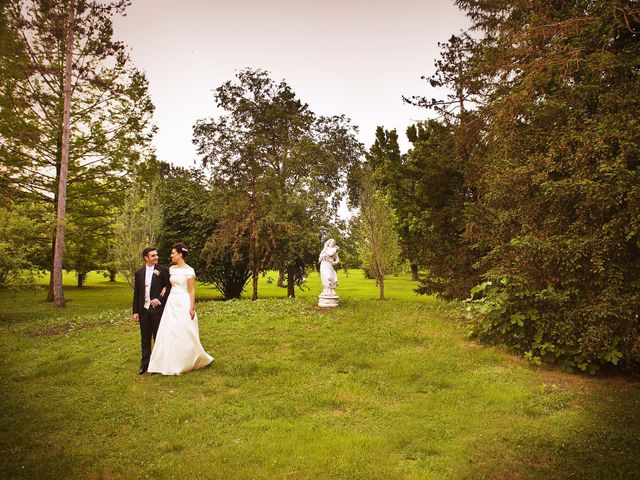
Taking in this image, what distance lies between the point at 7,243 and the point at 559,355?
17.4 metres

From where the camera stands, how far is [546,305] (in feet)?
30.4

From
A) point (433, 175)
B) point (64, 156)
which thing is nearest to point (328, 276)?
point (433, 175)

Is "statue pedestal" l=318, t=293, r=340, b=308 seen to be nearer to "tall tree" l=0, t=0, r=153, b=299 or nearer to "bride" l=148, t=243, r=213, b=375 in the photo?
"bride" l=148, t=243, r=213, b=375

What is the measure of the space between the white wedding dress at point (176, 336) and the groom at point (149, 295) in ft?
0.82

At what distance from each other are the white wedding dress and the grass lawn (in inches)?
12.8

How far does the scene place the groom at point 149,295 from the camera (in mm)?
8852

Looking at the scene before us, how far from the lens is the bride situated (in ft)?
28.2

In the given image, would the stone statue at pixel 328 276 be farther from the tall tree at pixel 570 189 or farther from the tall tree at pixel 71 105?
the tall tree at pixel 71 105

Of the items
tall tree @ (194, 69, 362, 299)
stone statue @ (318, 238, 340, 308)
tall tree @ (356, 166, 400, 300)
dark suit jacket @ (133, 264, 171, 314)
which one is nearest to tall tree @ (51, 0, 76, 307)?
tall tree @ (194, 69, 362, 299)

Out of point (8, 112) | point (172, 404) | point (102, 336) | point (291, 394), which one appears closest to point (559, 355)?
point (291, 394)

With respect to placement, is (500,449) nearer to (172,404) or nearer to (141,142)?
(172,404)

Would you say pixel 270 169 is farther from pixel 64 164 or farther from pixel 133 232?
pixel 64 164

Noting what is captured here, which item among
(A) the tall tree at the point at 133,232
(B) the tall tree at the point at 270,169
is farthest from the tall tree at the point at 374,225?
(A) the tall tree at the point at 133,232

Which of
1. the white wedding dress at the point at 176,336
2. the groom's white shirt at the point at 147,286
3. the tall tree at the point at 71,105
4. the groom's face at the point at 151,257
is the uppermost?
the tall tree at the point at 71,105
